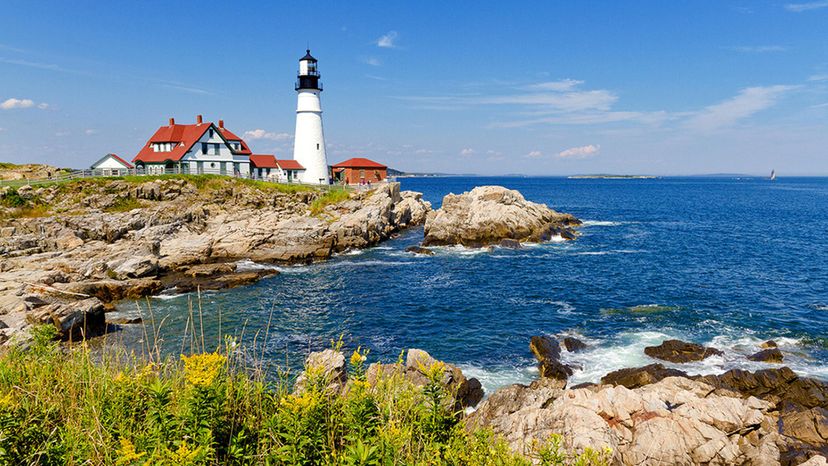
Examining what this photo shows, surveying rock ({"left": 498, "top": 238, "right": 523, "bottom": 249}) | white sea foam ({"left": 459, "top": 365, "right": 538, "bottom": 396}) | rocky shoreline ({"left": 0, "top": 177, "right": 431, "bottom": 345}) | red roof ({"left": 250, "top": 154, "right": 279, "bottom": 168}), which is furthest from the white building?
white sea foam ({"left": 459, "top": 365, "right": 538, "bottom": 396})

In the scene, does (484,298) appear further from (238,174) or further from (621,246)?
(238,174)

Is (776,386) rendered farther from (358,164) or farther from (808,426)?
(358,164)

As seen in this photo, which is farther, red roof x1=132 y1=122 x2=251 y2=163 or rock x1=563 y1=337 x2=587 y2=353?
red roof x1=132 y1=122 x2=251 y2=163

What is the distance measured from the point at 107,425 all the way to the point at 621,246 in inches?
2193

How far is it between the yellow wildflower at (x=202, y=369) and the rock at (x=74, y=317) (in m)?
20.8

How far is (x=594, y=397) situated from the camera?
14742 millimetres

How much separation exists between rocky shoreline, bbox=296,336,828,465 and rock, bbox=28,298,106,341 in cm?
1599

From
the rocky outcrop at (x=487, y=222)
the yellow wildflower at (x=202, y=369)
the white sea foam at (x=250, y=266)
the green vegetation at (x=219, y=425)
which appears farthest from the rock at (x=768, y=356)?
the white sea foam at (x=250, y=266)

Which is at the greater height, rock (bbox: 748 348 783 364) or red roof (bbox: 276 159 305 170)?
red roof (bbox: 276 159 305 170)

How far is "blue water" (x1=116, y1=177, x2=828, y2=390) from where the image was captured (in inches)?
944

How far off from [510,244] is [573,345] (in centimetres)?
2877

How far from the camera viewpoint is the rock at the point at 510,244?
52.3 metres

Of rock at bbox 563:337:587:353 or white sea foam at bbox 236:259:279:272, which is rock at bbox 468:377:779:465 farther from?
white sea foam at bbox 236:259:279:272

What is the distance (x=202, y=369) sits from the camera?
6363mm
